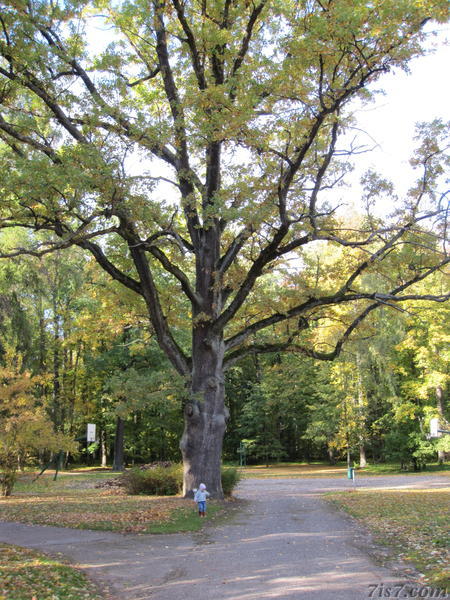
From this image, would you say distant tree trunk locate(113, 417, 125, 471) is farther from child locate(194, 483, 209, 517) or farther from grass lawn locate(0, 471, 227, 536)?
child locate(194, 483, 209, 517)

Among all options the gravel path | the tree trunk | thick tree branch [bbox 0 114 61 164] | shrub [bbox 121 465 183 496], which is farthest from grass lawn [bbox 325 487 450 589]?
thick tree branch [bbox 0 114 61 164]

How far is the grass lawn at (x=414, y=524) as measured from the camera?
7469 millimetres

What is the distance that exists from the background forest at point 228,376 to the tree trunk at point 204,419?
2.71 feet

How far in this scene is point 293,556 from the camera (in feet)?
26.4

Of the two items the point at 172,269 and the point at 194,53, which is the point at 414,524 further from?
the point at 194,53

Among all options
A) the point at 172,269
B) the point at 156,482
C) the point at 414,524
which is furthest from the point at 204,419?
the point at 414,524

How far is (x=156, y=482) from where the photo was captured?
17.4m

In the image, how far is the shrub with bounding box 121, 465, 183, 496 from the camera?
17.2m

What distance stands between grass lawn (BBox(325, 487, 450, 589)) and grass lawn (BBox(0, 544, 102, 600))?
4.32 metres

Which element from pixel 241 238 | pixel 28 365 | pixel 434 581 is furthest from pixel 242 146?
pixel 28 365

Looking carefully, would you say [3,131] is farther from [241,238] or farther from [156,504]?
[156,504]

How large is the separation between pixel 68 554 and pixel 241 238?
29.5 ft

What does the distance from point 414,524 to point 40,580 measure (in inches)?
316

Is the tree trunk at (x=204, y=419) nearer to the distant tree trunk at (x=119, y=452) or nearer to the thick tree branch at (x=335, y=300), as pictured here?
the thick tree branch at (x=335, y=300)
